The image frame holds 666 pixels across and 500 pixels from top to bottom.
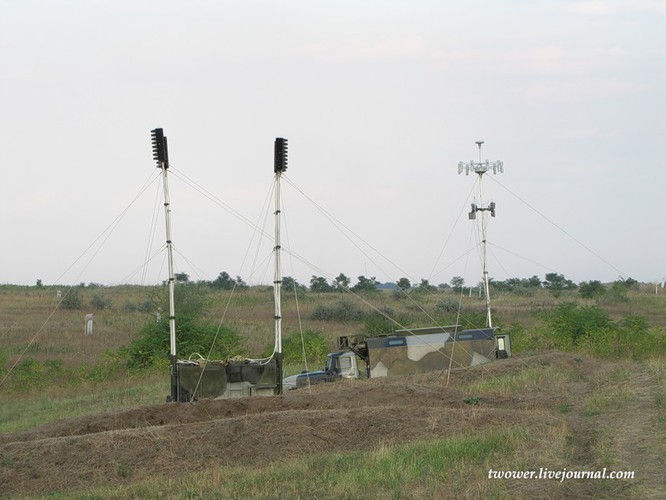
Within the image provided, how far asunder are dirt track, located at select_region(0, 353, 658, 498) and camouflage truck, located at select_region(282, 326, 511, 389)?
29.0 ft

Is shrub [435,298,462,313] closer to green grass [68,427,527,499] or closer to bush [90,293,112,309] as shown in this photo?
bush [90,293,112,309]

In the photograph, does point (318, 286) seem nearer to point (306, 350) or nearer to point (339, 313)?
point (339, 313)

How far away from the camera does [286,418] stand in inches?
624

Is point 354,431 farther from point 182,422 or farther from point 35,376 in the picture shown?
point 35,376

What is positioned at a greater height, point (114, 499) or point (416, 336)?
point (416, 336)

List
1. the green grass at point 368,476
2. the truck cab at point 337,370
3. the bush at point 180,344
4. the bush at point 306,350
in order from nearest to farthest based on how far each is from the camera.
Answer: the green grass at point 368,476, the truck cab at point 337,370, the bush at point 180,344, the bush at point 306,350

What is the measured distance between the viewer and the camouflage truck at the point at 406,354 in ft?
90.5

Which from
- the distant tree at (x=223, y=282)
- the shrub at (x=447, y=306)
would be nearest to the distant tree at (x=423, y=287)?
the shrub at (x=447, y=306)

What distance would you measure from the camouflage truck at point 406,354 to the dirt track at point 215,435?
29.0 feet

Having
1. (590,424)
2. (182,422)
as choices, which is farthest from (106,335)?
(590,424)

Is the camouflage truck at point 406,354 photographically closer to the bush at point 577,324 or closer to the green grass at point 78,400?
the green grass at point 78,400

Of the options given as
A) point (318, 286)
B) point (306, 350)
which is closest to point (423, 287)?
point (306, 350)

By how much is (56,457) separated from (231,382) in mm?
7455

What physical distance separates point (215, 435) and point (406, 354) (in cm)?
1388
